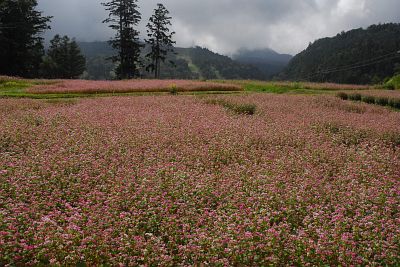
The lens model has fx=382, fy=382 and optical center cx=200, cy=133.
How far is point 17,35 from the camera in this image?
5512 centimetres

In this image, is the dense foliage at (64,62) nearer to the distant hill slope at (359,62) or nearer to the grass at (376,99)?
the grass at (376,99)

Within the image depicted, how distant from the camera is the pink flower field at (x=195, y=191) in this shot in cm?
679

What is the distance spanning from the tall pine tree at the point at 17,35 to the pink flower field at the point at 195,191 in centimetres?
4261

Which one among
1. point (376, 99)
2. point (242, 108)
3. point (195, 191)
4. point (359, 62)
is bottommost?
point (195, 191)

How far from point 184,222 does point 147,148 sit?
5.53 meters

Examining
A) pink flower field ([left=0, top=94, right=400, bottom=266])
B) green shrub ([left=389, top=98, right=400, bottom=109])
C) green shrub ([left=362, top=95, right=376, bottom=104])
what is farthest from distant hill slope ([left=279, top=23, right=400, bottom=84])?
pink flower field ([left=0, top=94, right=400, bottom=266])

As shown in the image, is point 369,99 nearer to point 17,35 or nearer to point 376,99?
point 376,99

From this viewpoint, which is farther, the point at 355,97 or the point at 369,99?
the point at 355,97

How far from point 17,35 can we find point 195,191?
5489 centimetres

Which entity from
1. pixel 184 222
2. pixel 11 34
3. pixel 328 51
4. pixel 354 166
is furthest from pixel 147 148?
pixel 328 51

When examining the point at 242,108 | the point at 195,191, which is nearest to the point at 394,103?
the point at 242,108

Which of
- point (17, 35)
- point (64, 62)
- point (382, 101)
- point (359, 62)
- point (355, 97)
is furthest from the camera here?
point (359, 62)

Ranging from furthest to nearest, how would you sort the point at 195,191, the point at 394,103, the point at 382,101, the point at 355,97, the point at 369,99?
the point at 355,97
the point at 369,99
the point at 382,101
the point at 394,103
the point at 195,191

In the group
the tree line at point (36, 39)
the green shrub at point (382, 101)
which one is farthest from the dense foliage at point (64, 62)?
the green shrub at point (382, 101)
